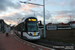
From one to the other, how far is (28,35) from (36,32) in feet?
4.02

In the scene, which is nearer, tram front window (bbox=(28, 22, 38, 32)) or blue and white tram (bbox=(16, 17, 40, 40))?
blue and white tram (bbox=(16, 17, 40, 40))

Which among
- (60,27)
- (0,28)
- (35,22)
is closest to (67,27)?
(60,27)

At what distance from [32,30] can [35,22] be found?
1368 mm

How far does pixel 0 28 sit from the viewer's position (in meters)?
62.9

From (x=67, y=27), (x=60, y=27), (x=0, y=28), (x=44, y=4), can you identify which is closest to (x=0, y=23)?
(x=0, y=28)

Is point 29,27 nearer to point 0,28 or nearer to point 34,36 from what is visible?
point 34,36

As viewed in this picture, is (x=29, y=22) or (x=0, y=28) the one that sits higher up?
(x=29, y=22)

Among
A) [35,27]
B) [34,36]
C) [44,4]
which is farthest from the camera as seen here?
[44,4]

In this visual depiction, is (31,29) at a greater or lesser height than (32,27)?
lesser

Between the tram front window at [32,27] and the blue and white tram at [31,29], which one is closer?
the blue and white tram at [31,29]

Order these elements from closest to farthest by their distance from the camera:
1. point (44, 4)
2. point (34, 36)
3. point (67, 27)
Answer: point (34, 36) → point (44, 4) → point (67, 27)

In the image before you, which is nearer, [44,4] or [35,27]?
[35,27]

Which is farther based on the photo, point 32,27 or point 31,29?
point 32,27

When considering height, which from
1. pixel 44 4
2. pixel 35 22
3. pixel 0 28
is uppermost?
pixel 44 4
